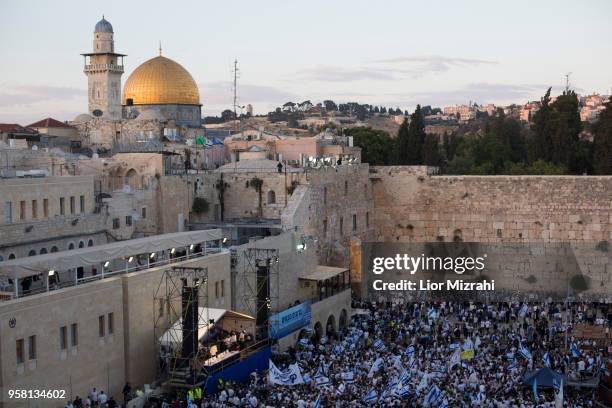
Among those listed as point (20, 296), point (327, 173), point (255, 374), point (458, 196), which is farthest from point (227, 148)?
point (20, 296)

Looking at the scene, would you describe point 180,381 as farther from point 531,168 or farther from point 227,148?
point 531,168

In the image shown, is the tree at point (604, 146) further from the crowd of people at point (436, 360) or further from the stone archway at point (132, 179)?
the stone archway at point (132, 179)

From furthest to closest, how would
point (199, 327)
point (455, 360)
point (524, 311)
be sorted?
point (524, 311)
point (455, 360)
point (199, 327)

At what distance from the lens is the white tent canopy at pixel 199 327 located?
21281 millimetres

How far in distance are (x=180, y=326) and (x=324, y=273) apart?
9990 mm

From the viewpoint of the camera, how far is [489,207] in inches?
1441

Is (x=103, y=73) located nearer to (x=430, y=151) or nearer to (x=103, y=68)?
(x=103, y=68)

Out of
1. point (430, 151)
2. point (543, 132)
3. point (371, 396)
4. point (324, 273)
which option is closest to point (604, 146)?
point (543, 132)

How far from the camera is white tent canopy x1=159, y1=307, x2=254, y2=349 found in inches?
838

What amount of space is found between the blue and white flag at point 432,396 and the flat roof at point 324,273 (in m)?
10.1

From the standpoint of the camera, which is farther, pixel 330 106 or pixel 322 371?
pixel 330 106

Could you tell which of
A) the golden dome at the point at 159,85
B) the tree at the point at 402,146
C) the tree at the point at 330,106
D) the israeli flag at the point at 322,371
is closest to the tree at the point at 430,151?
the tree at the point at 402,146

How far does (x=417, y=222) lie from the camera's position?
37562 millimetres

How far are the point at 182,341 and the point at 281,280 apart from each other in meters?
8.25
